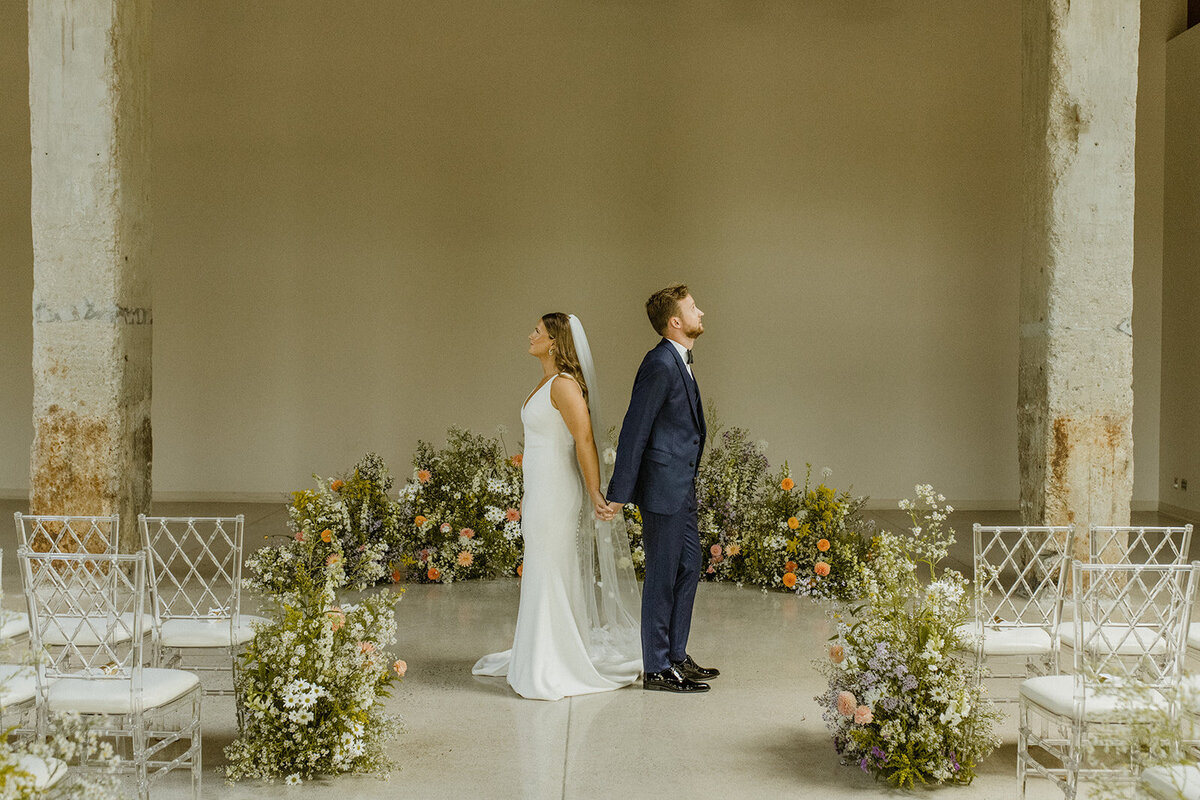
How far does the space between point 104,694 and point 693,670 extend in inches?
109

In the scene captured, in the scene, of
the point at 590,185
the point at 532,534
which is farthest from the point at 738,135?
the point at 532,534

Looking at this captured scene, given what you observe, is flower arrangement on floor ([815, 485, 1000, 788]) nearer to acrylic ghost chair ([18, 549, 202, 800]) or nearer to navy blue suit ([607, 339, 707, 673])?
navy blue suit ([607, 339, 707, 673])

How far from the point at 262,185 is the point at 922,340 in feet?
22.8

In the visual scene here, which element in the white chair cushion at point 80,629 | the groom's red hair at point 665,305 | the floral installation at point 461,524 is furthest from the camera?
the floral installation at point 461,524

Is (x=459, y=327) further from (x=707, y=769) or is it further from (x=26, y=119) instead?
(x=707, y=769)

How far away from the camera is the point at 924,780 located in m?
4.03

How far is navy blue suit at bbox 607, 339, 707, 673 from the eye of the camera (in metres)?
5.09

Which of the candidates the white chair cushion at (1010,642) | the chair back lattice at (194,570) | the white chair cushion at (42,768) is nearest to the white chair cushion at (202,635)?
the chair back lattice at (194,570)

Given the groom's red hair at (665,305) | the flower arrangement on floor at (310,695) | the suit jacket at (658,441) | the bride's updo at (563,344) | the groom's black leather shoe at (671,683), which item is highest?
the groom's red hair at (665,305)

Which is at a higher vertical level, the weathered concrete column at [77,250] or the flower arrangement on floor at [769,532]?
the weathered concrete column at [77,250]

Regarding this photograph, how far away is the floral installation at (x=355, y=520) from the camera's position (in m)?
7.50

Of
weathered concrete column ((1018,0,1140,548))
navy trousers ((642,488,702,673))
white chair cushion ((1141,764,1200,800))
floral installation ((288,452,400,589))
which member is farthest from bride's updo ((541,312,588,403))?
weathered concrete column ((1018,0,1140,548))

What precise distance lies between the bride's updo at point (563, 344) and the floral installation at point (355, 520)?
8.41 feet

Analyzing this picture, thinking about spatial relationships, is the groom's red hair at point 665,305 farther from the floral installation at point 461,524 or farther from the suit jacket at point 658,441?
the floral installation at point 461,524
